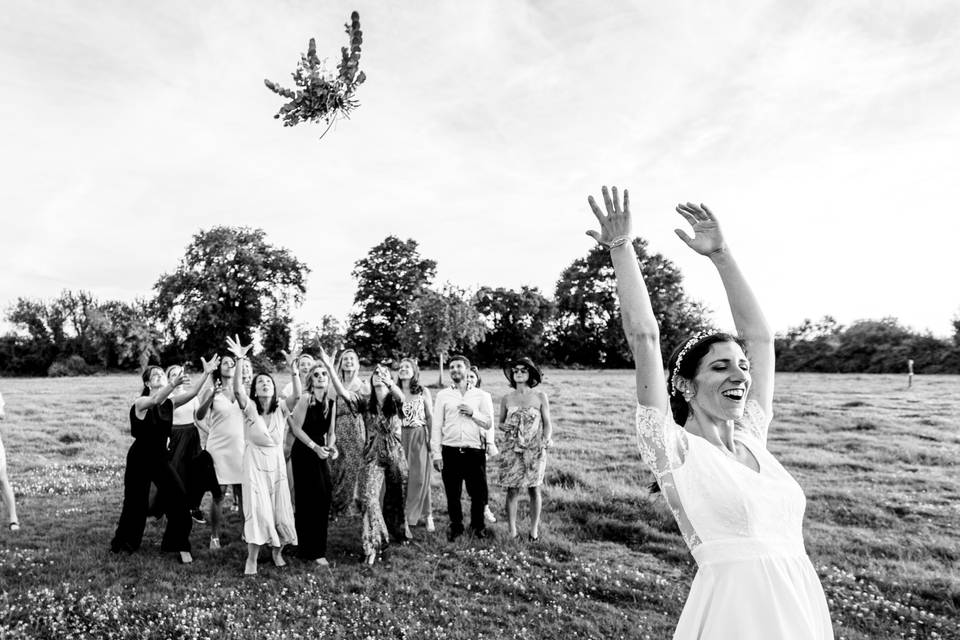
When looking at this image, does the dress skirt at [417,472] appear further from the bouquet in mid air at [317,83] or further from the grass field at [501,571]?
the bouquet in mid air at [317,83]

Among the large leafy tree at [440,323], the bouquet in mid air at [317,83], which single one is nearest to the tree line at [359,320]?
the large leafy tree at [440,323]

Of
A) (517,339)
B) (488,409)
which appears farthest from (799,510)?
(517,339)

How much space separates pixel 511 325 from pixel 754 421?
50893 millimetres

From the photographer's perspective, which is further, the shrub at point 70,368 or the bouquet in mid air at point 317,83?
the shrub at point 70,368

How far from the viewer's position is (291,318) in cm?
5266

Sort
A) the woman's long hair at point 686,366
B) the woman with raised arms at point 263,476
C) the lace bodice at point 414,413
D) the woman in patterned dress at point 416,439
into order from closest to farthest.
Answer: the woman's long hair at point 686,366 → the woman with raised arms at point 263,476 → the woman in patterned dress at point 416,439 → the lace bodice at point 414,413

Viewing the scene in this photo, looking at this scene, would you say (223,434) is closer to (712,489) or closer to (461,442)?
(461,442)

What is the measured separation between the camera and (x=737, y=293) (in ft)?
11.1

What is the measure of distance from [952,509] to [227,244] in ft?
160

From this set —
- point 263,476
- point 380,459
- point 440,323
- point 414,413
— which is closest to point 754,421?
point 380,459

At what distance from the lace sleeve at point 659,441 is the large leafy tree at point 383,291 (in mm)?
48340

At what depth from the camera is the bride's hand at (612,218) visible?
117 inches

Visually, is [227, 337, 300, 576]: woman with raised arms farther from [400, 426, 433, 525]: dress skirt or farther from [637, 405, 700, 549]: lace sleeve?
[637, 405, 700, 549]: lace sleeve

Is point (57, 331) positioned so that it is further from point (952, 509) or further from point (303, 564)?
point (952, 509)
